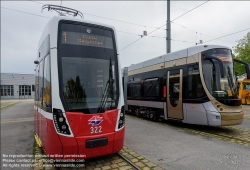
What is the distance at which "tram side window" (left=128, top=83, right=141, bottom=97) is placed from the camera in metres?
11.8

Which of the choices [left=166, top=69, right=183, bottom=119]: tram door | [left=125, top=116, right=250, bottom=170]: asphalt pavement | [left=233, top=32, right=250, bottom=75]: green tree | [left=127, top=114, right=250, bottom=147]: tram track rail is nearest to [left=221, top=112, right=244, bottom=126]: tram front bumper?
[left=127, top=114, right=250, bottom=147]: tram track rail

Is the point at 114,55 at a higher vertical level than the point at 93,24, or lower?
lower

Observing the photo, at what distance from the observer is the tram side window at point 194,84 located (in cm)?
725

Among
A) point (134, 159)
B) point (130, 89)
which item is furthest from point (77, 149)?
point (130, 89)

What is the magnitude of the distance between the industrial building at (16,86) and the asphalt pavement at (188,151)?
4915 cm

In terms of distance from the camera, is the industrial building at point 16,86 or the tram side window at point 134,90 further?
the industrial building at point 16,86

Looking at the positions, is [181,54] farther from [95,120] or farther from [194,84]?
[95,120]

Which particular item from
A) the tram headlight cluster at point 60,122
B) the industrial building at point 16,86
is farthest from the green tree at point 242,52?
the industrial building at point 16,86

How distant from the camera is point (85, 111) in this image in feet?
13.6

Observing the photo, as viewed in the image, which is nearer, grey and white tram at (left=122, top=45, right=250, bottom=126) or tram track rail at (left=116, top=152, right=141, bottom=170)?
tram track rail at (left=116, top=152, right=141, bottom=170)

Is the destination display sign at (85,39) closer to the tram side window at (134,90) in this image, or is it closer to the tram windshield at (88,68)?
the tram windshield at (88,68)

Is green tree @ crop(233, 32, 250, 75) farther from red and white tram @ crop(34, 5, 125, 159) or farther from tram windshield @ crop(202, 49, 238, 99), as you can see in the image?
red and white tram @ crop(34, 5, 125, 159)

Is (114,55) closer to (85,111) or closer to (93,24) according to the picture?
(93,24)

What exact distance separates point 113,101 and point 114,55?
3.78 ft
